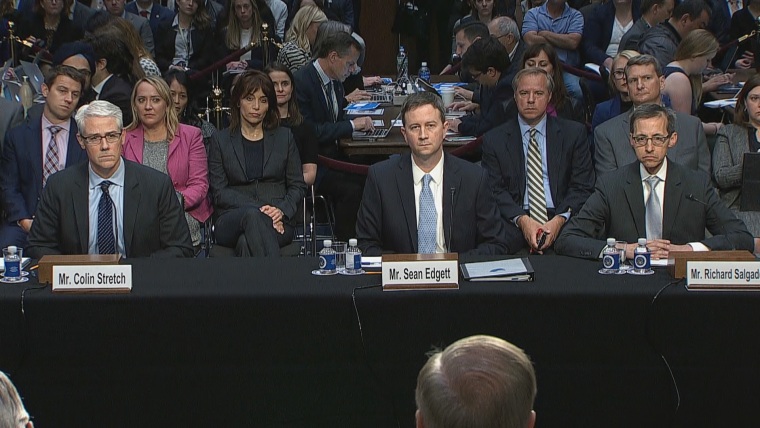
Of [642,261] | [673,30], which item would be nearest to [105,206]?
[642,261]

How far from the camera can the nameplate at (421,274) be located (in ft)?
13.2

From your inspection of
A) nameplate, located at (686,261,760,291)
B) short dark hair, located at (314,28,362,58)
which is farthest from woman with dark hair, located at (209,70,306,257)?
nameplate, located at (686,261,760,291)

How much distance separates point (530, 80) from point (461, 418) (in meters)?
4.09

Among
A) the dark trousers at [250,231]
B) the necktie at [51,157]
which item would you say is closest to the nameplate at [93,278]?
the dark trousers at [250,231]

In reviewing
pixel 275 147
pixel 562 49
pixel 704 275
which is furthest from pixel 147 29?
pixel 704 275

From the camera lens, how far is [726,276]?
3977mm

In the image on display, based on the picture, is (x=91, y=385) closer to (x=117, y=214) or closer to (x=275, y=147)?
(x=117, y=214)

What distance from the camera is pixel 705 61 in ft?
23.3

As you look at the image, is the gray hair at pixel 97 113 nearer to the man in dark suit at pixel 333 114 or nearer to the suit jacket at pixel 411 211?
the suit jacket at pixel 411 211

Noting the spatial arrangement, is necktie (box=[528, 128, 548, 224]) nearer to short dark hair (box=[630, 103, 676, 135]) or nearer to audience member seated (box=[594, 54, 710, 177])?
audience member seated (box=[594, 54, 710, 177])

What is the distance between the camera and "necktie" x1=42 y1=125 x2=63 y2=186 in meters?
6.07

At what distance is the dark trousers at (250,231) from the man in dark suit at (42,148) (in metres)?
0.88

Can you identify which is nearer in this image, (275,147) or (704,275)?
(704,275)

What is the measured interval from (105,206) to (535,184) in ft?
7.25
